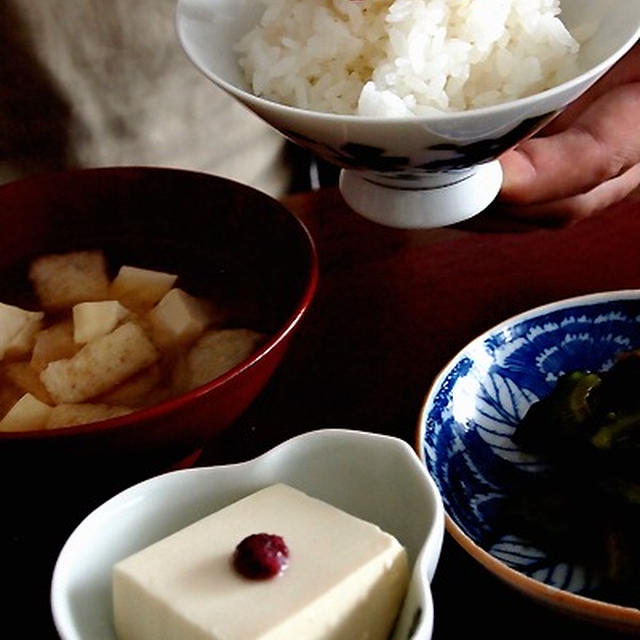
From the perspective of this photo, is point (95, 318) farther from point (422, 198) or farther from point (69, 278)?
point (422, 198)

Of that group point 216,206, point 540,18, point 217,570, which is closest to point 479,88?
point 540,18

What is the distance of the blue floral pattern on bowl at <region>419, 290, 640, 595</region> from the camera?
84 centimetres

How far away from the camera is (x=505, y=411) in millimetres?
981

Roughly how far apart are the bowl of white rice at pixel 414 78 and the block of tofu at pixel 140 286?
196 millimetres

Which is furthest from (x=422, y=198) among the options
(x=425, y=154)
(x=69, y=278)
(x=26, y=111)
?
(x=26, y=111)

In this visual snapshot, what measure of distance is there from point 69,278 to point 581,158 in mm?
470

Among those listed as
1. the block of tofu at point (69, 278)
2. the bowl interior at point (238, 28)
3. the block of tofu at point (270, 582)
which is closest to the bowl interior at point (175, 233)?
the block of tofu at point (69, 278)

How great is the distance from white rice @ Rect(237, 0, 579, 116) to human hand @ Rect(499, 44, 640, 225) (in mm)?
123

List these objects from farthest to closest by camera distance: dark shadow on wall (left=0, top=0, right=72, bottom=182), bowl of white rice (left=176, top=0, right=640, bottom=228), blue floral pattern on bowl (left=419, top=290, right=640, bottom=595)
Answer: dark shadow on wall (left=0, top=0, right=72, bottom=182)
blue floral pattern on bowl (left=419, top=290, right=640, bottom=595)
bowl of white rice (left=176, top=0, right=640, bottom=228)

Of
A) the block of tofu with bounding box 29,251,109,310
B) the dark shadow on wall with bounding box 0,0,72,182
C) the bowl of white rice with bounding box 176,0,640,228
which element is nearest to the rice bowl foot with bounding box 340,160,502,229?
the bowl of white rice with bounding box 176,0,640,228

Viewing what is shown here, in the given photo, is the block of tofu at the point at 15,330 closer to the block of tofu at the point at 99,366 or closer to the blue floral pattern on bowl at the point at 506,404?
the block of tofu at the point at 99,366

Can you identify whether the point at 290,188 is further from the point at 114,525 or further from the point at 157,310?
the point at 114,525

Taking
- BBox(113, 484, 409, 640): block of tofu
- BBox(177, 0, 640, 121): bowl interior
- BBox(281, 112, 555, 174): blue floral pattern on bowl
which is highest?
BBox(177, 0, 640, 121): bowl interior

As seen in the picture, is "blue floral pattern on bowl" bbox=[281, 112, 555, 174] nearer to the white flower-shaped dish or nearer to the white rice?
the white rice
